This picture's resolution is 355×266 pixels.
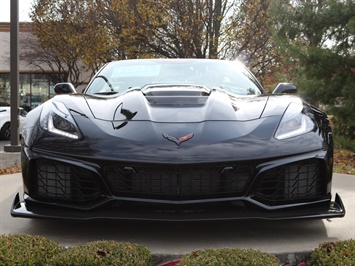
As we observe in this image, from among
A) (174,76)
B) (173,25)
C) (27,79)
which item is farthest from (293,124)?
(27,79)

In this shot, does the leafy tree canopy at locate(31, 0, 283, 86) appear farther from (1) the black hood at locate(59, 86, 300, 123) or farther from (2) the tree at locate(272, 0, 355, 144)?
(1) the black hood at locate(59, 86, 300, 123)

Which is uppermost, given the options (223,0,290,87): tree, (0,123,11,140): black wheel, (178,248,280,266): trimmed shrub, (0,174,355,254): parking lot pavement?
(223,0,290,87): tree

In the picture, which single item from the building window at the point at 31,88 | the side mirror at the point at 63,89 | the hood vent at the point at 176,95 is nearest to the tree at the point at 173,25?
the building window at the point at 31,88

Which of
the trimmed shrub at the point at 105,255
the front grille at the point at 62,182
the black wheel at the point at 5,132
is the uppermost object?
the front grille at the point at 62,182

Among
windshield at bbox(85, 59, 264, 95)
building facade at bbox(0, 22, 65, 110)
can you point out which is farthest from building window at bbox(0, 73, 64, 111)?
windshield at bbox(85, 59, 264, 95)

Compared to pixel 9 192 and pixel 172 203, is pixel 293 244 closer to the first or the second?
pixel 172 203

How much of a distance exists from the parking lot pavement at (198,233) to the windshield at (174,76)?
3.59 feet

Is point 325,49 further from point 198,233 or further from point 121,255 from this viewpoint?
point 121,255

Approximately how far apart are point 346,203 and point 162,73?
1751 mm

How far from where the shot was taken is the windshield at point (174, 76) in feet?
11.6

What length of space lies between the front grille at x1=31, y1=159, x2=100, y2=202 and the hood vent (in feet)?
2.08

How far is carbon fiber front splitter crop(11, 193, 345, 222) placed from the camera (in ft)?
7.45

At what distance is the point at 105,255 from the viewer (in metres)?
1.97

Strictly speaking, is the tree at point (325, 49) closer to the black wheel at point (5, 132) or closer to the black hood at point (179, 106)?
the black hood at point (179, 106)
